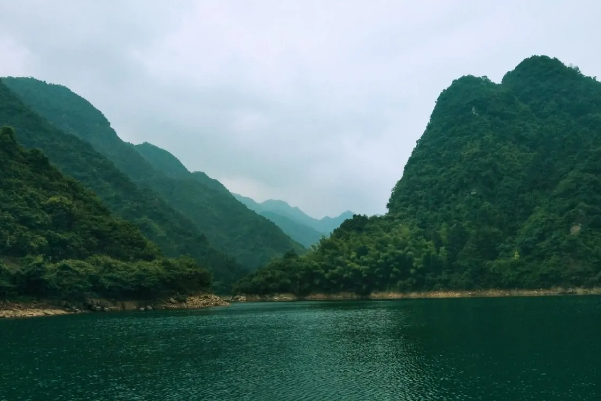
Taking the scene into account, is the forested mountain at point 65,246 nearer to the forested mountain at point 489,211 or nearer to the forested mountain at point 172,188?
the forested mountain at point 489,211

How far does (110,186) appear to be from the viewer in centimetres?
12244

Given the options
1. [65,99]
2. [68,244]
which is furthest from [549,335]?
[65,99]

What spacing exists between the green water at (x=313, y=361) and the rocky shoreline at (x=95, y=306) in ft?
41.6

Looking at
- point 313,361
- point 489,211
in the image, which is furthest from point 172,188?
point 313,361

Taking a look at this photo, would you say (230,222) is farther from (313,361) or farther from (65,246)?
(313,361)

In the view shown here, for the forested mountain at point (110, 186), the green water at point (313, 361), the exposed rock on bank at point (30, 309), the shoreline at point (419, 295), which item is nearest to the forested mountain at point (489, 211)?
the shoreline at point (419, 295)

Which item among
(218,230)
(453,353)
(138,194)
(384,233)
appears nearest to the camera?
(453,353)

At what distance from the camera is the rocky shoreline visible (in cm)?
5234

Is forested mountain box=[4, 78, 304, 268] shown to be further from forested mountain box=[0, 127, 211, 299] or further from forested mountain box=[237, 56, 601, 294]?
forested mountain box=[0, 127, 211, 299]

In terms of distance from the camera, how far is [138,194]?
130250mm

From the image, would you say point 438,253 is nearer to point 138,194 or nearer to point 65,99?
point 138,194

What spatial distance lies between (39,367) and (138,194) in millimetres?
110652

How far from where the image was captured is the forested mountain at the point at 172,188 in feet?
557

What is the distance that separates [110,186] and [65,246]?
199ft
